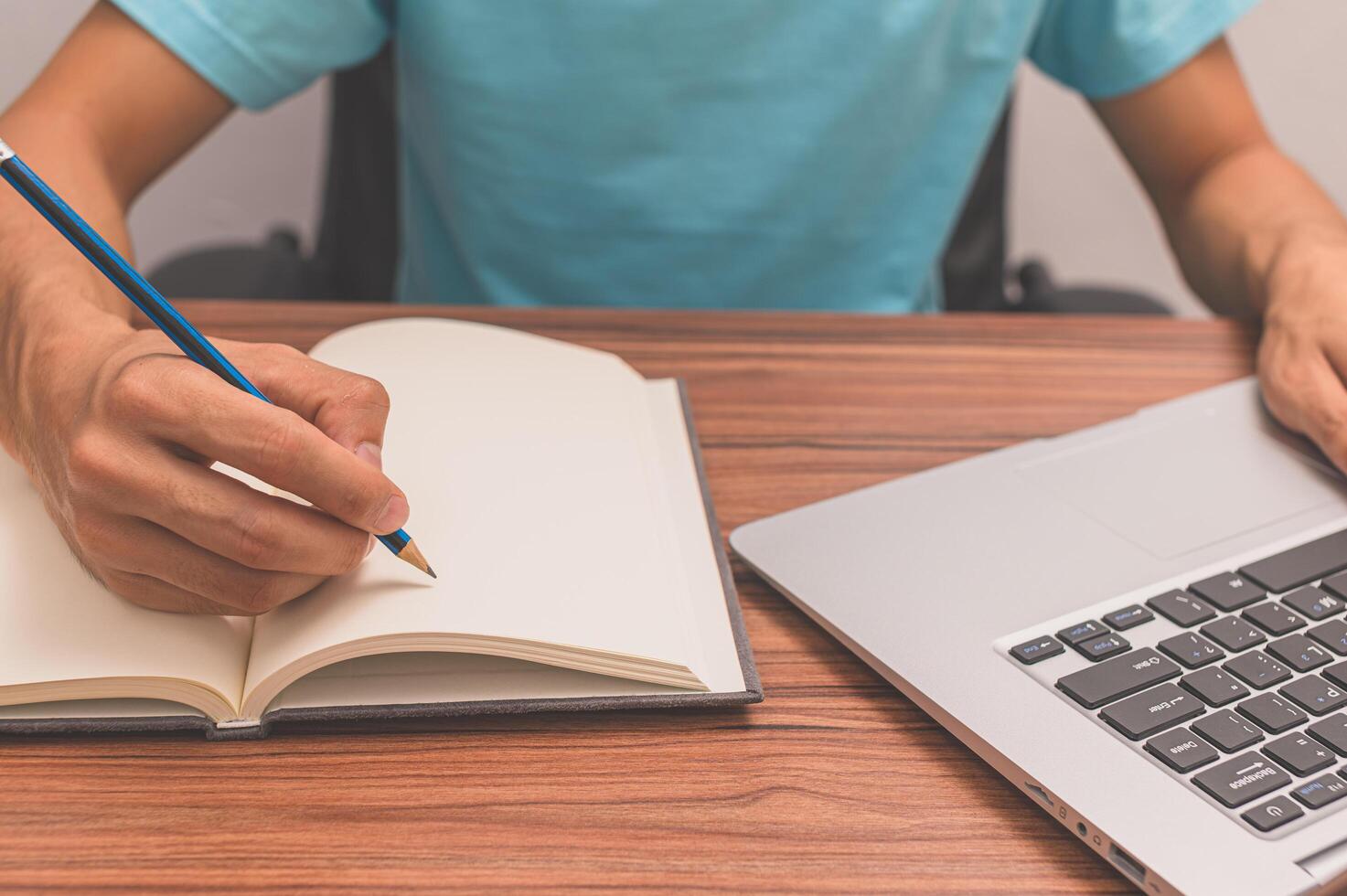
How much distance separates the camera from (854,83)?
878 millimetres

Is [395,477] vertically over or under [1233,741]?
over

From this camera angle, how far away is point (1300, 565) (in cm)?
48

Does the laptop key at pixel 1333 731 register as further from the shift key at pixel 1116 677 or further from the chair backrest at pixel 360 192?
the chair backrest at pixel 360 192

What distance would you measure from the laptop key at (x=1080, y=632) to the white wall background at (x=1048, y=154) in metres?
1.15

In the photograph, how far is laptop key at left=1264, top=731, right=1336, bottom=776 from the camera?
374mm

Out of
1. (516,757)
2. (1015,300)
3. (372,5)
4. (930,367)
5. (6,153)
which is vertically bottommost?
(1015,300)

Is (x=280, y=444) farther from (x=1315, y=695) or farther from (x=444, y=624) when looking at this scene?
(x=1315, y=695)

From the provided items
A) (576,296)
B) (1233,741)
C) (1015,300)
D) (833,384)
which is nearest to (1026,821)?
(1233,741)

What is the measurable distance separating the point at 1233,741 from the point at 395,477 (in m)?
0.33

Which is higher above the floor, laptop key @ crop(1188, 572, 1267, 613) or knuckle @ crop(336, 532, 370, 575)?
knuckle @ crop(336, 532, 370, 575)

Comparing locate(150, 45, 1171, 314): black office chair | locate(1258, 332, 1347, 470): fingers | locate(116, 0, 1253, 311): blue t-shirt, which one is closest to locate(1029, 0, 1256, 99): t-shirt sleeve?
locate(116, 0, 1253, 311): blue t-shirt

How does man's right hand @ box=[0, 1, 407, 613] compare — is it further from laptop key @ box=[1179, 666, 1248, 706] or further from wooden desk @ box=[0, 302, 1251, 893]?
laptop key @ box=[1179, 666, 1248, 706]

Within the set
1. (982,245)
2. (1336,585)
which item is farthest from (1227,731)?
(982,245)

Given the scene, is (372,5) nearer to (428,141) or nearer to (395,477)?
(428,141)
